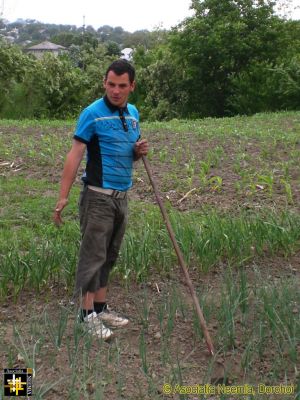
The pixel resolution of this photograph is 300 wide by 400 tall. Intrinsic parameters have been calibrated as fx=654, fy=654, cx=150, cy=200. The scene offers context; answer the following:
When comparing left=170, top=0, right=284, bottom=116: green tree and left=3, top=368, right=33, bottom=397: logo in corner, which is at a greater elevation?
left=170, top=0, right=284, bottom=116: green tree

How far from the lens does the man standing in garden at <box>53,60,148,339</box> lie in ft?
A: 11.2

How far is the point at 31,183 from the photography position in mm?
7180

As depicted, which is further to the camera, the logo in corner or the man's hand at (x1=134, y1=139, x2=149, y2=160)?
the man's hand at (x1=134, y1=139, x2=149, y2=160)

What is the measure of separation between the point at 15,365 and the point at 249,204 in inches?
139

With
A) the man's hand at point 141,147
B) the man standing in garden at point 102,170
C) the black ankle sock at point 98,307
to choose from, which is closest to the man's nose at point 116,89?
the man standing in garden at point 102,170

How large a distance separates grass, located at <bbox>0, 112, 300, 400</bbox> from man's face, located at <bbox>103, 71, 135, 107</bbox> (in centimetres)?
104

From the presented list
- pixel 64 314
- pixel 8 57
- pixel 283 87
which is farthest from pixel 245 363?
pixel 8 57

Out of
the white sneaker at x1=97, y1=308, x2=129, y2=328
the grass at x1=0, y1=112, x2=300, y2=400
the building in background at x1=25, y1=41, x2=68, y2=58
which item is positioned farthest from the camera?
the building in background at x1=25, y1=41, x2=68, y2=58

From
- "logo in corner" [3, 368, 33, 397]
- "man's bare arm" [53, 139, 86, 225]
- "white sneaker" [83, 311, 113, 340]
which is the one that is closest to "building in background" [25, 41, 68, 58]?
"man's bare arm" [53, 139, 86, 225]

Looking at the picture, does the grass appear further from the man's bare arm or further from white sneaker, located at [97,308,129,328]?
the man's bare arm

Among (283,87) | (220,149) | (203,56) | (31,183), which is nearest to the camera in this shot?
(31,183)

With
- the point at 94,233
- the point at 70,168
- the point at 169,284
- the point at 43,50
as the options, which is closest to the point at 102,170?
the point at 70,168

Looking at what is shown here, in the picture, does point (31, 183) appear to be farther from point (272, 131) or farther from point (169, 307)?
point (272, 131)

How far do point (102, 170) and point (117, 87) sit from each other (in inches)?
17.4
